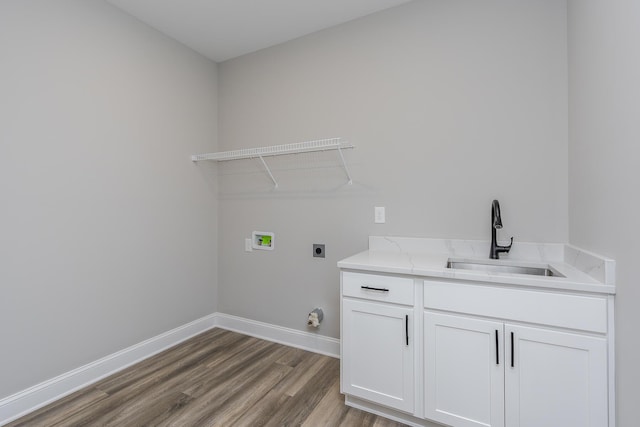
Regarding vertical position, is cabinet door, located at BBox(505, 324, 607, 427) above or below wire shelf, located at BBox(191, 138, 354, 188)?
below

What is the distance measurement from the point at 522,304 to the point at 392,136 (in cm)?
134

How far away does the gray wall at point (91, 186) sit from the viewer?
171cm

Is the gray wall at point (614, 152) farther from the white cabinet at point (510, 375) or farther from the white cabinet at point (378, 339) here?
the white cabinet at point (378, 339)

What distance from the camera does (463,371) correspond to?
4.82 feet

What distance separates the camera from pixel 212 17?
2314 millimetres

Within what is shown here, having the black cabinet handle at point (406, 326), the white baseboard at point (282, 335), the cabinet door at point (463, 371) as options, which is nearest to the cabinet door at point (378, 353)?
the black cabinet handle at point (406, 326)

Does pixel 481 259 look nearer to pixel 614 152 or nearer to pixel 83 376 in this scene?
pixel 614 152

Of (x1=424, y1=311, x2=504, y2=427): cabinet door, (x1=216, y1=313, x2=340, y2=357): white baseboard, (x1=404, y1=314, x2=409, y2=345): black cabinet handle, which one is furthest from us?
(x1=216, y1=313, x2=340, y2=357): white baseboard

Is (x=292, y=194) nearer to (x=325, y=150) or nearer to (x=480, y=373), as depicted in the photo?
(x=325, y=150)

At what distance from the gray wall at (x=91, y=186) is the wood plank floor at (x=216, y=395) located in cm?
24

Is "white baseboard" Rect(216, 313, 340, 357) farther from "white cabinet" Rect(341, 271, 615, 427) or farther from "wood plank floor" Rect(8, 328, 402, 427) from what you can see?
"white cabinet" Rect(341, 271, 615, 427)

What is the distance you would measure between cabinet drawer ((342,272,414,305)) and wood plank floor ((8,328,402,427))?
680 millimetres

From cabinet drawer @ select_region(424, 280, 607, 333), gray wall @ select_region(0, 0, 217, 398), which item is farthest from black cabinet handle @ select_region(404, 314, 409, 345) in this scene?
gray wall @ select_region(0, 0, 217, 398)

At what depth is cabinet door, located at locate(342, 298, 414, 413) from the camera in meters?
1.60
